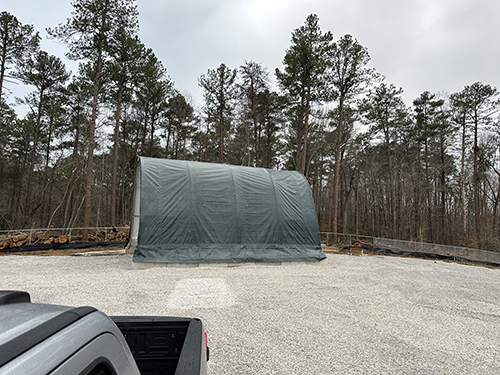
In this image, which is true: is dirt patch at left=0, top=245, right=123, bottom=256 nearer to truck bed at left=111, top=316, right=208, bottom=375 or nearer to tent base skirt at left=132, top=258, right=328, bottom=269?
tent base skirt at left=132, top=258, right=328, bottom=269

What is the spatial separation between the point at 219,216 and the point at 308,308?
4499 mm

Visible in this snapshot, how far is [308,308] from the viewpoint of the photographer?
4.76m

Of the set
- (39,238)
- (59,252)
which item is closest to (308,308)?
(59,252)

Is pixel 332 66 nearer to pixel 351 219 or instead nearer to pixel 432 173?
pixel 432 173

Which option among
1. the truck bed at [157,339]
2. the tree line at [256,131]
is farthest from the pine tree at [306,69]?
the truck bed at [157,339]

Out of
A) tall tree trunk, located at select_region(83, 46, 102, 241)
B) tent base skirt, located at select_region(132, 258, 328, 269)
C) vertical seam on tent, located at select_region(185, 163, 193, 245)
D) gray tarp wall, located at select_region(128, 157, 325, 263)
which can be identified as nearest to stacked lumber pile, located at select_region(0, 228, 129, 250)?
tall tree trunk, located at select_region(83, 46, 102, 241)

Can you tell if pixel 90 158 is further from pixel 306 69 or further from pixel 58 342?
pixel 58 342

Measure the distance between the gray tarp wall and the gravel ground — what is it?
619 mm

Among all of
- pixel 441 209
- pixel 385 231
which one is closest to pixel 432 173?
pixel 441 209

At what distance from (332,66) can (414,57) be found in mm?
6392

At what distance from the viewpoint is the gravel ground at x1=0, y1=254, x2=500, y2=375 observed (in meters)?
3.12

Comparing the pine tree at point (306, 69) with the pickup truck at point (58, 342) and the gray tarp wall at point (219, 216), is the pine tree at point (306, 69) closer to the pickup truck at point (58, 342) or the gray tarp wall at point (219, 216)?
the gray tarp wall at point (219, 216)

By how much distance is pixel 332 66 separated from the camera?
15383 mm

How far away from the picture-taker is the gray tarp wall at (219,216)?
795cm
